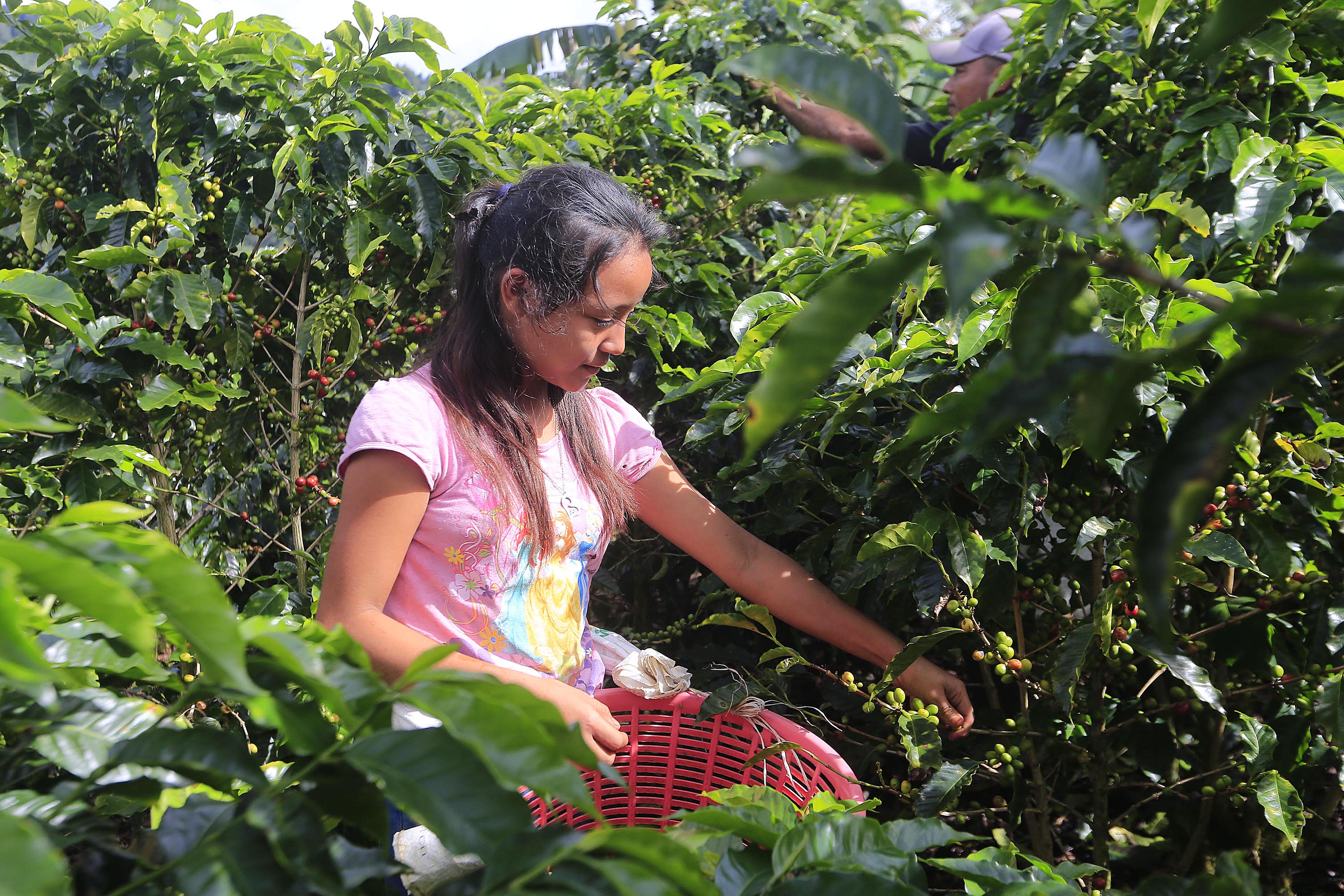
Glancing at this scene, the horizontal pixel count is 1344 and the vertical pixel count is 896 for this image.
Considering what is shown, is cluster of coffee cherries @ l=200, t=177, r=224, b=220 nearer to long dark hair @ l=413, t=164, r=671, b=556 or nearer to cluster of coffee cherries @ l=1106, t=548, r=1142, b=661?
long dark hair @ l=413, t=164, r=671, b=556

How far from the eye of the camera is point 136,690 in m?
1.89

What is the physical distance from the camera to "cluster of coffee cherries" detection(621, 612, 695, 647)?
2.30 m

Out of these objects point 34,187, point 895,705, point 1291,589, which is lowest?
point 895,705

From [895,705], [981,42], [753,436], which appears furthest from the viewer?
[981,42]

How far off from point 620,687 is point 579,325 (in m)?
0.70

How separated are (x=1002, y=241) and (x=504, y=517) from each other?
1.44m

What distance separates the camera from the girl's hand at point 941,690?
1692mm

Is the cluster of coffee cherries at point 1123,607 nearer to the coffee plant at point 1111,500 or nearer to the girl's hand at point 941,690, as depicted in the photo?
the coffee plant at point 1111,500

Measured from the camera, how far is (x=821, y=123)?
3.23 m

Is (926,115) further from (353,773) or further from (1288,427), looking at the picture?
(353,773)

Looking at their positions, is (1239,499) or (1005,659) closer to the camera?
(1239,499)

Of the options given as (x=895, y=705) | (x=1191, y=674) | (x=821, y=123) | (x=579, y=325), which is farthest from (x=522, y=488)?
(x=821, y=123)

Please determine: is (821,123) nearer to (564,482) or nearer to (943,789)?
(564,482)

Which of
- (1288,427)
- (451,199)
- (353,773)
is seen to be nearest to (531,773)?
(353,773)
